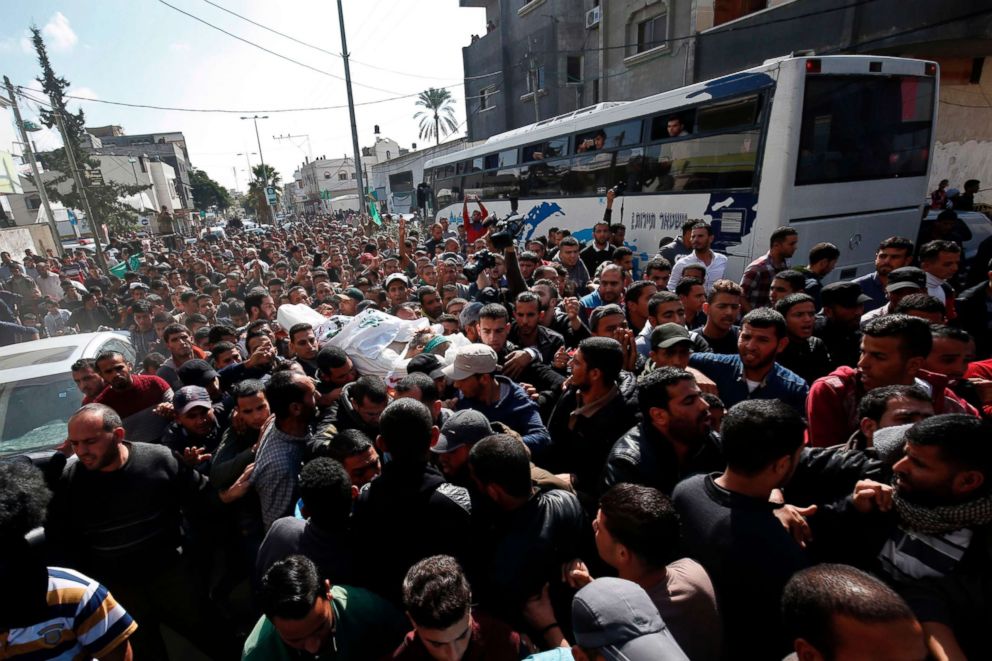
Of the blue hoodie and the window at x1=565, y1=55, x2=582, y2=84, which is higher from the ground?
the window at x1=565, y1=55, x2=582, y2=84

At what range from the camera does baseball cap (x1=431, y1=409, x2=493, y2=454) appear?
2.38m

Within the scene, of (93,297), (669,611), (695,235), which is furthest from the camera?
(93,297)

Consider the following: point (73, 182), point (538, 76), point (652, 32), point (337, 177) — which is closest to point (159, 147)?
point (337, 177)

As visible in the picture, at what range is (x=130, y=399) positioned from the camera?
12.4 ft

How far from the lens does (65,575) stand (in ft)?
6.54

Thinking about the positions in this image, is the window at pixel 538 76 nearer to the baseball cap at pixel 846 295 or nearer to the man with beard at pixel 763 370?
the baseball cap at pixel 846 295

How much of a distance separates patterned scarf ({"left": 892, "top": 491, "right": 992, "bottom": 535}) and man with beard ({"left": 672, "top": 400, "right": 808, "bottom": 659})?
13.4 inches

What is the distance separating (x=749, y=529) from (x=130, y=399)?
4.27 m

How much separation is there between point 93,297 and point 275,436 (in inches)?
334

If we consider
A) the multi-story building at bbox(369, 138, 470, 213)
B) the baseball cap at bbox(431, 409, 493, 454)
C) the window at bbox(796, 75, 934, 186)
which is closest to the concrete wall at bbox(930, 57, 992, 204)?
the window at bbox(796, 75, 934, 186)

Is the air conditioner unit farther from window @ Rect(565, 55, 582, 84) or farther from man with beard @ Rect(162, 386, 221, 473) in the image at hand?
man with beard @ Rect(162, 386, 221, 473)

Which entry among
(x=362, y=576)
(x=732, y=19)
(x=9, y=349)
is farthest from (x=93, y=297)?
(x=732, y=19)

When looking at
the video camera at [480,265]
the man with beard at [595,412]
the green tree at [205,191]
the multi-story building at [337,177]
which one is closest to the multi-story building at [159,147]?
the green tree at [205,191]

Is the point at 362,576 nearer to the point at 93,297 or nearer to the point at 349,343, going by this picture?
the point at 349,343
